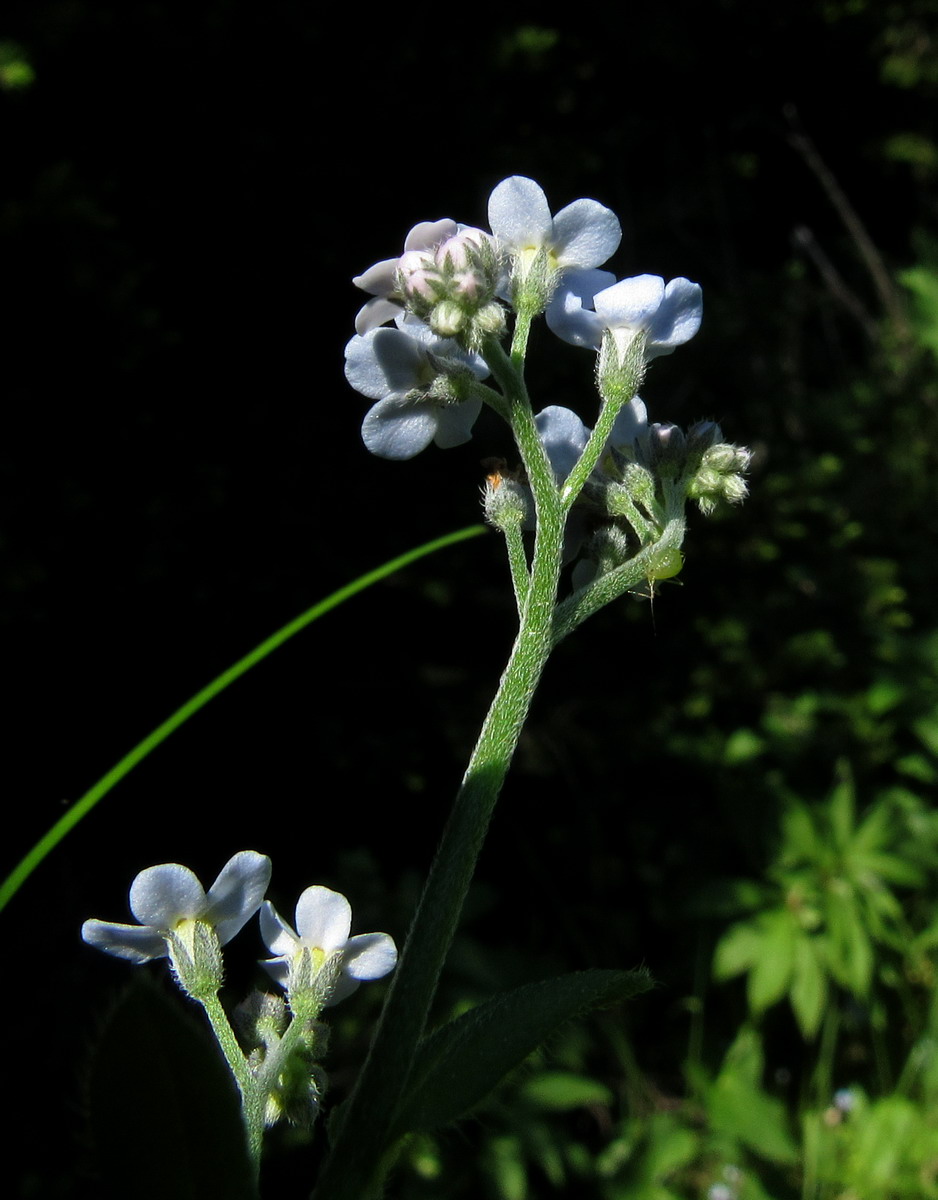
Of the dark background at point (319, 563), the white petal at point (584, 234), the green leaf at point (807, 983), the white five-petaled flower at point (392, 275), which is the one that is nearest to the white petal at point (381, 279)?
the white five-petaled flower at point (392, 275)

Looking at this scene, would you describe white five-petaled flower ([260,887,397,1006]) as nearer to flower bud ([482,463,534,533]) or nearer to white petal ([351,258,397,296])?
flower bud ([482,463,534,533])

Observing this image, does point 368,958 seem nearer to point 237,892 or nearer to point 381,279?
point 237,892

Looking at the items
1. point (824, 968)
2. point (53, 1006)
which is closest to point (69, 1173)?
point (53, 1006)

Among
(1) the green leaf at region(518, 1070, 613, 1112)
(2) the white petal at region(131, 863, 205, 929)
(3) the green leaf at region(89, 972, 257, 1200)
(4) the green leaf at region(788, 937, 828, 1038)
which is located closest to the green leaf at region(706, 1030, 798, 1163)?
(4) the green leaf at region(788, 937, 828, 1038)

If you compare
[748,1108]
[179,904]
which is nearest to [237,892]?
[179,904]

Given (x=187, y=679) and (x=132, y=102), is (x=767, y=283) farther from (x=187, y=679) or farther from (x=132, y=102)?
(x=187, y=679)

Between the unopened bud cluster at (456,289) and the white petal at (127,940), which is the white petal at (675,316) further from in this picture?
the white petal at (127,940)

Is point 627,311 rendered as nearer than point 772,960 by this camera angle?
Yes
